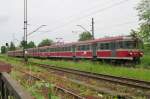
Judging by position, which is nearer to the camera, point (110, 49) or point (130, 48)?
point (130, 48)

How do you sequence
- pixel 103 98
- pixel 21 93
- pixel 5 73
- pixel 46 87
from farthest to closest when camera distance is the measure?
pixel 46 87 → pixel 103 98 → pixel 5 73 → pixel 21 93

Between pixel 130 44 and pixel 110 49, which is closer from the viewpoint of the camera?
pixel 130 44

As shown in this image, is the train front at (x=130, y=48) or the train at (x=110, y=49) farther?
the train at (x=110, y=49)

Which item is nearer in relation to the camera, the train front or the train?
the train front

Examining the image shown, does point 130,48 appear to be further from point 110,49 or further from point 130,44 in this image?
point 110,49

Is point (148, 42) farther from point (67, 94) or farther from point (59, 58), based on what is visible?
point (67, 94)

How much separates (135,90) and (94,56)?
83.1ft

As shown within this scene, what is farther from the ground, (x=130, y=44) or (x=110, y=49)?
(x=130, y=44)

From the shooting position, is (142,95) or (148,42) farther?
(148,42)

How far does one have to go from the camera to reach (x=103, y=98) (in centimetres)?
1388

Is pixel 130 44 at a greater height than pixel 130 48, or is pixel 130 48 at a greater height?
pixel 130 44

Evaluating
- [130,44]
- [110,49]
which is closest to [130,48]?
[130,44]

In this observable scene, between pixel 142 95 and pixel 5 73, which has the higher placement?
pixel 5 73

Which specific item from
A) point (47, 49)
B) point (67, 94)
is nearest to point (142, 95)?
point (67, 94)
